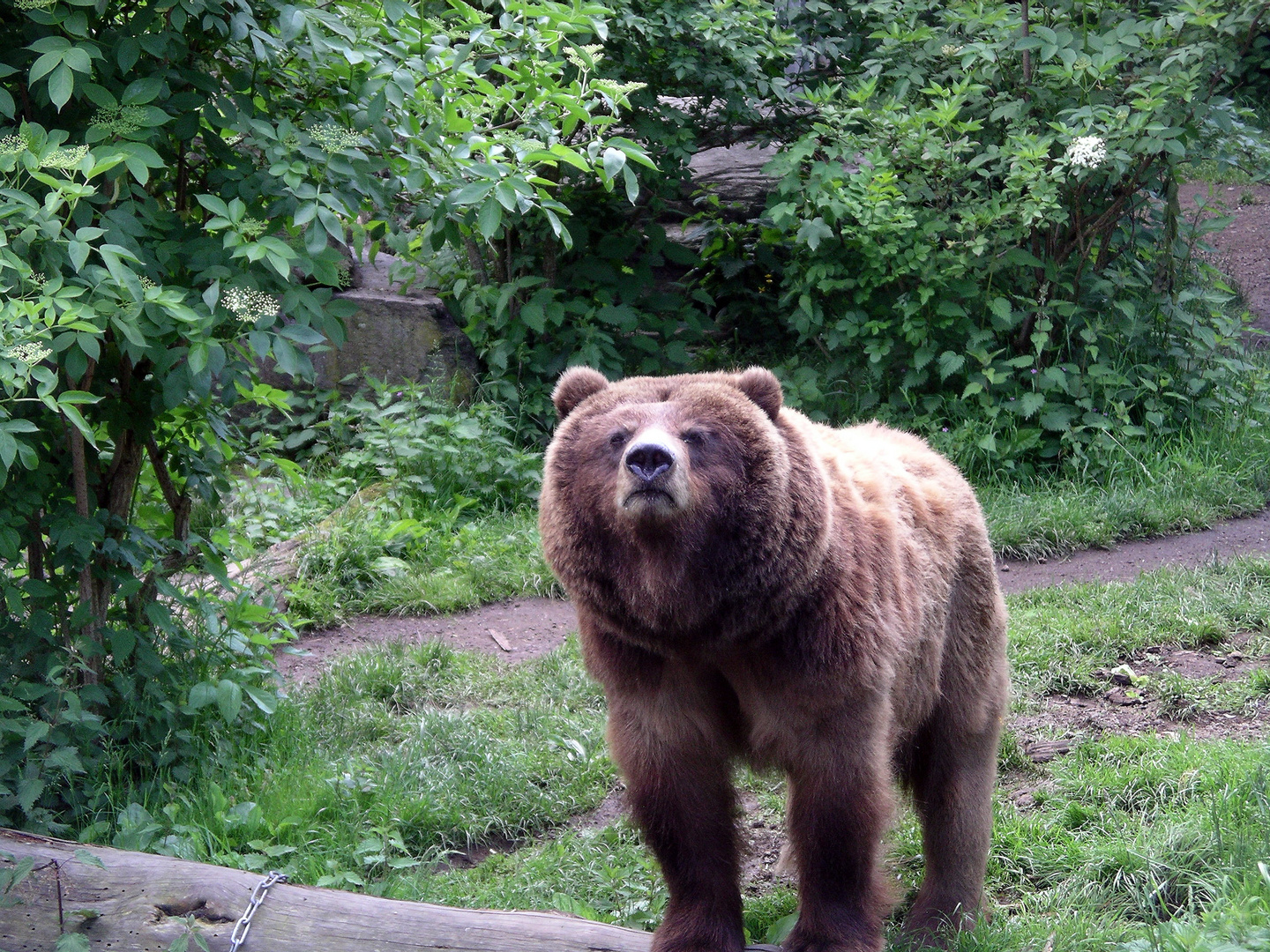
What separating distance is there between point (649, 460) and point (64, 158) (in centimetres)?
181

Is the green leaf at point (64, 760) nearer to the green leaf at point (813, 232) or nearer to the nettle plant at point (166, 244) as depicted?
the nettle plant at point (166, 244)

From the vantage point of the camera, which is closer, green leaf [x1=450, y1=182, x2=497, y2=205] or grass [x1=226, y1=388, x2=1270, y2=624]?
green leaf [x1=450, y1=182, x2=497, y2=205]

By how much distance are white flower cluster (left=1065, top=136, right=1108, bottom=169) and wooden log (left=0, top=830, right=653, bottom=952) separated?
5.20m

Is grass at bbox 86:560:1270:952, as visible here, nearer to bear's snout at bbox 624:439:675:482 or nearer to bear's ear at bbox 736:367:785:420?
bear's ear at bbox 736:367:785:420

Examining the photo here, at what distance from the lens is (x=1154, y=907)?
3473 millimetres

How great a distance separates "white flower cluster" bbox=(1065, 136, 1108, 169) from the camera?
6527 millimetres

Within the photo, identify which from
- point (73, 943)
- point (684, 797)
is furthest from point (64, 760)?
point (684, 797)

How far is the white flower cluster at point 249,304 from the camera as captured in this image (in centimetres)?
354

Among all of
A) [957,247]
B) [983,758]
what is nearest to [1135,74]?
[957,247]

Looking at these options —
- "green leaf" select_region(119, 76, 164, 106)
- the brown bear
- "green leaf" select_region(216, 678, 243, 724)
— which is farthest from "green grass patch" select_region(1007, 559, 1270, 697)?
"green leaf" select_region(119, 76, 164, 106)

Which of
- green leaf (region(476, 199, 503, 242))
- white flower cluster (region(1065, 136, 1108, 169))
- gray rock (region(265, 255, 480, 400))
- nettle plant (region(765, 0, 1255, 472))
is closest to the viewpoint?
green leaf (region(476, 199, 503, 242))

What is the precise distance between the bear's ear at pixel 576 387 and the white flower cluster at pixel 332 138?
1026 millimetres

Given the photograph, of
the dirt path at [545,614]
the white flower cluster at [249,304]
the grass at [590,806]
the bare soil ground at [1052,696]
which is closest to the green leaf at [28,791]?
the grass at [590,806]

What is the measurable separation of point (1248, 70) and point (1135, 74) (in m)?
4.10
